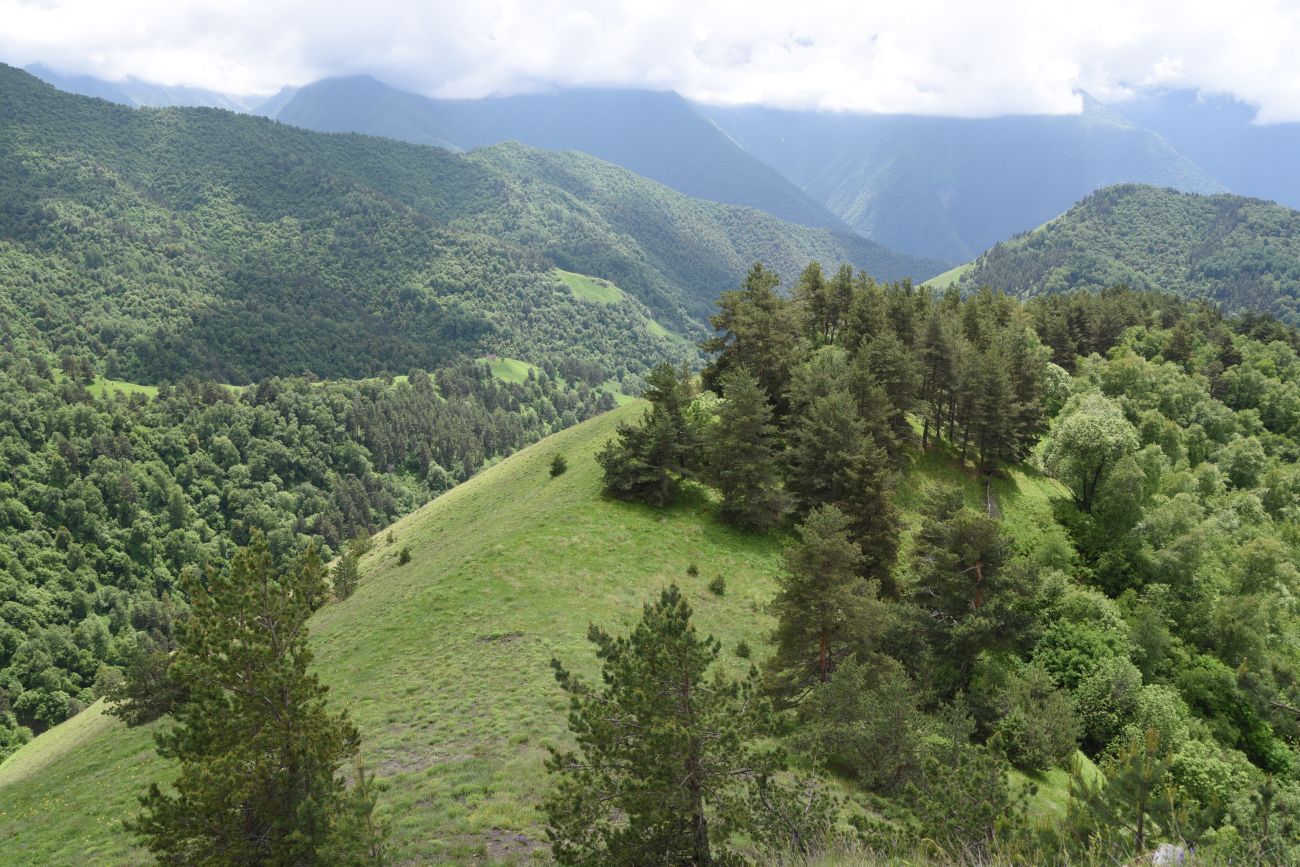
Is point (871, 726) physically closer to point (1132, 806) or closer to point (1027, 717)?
point (1132, 806)

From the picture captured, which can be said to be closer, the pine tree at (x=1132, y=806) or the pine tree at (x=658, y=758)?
the pine tree at (x=1132, y=806)

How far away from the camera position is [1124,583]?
1988 inches

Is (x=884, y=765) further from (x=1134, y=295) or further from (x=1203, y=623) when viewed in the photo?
(x=1134, y=295)

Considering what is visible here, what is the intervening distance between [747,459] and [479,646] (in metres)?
24.6

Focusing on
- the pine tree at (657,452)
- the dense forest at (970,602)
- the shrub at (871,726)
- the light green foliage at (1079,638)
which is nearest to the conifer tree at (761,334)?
the dense forest at (970,602)

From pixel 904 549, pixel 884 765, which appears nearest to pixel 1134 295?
pixel 904 549

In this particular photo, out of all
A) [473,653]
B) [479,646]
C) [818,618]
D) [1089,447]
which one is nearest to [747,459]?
[479,646]

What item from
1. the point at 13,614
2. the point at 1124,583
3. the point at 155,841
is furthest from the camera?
the point at 13,614

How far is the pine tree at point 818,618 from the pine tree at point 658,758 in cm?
1245

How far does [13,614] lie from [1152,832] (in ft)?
631

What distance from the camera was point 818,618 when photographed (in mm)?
26422

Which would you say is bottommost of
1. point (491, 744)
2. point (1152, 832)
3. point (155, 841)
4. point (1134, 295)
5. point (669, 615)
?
point (491, 744)

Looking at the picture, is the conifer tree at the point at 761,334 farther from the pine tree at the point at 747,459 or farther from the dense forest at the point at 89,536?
the dense forest at the point at 89,536

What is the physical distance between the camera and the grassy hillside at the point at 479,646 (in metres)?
21.8
